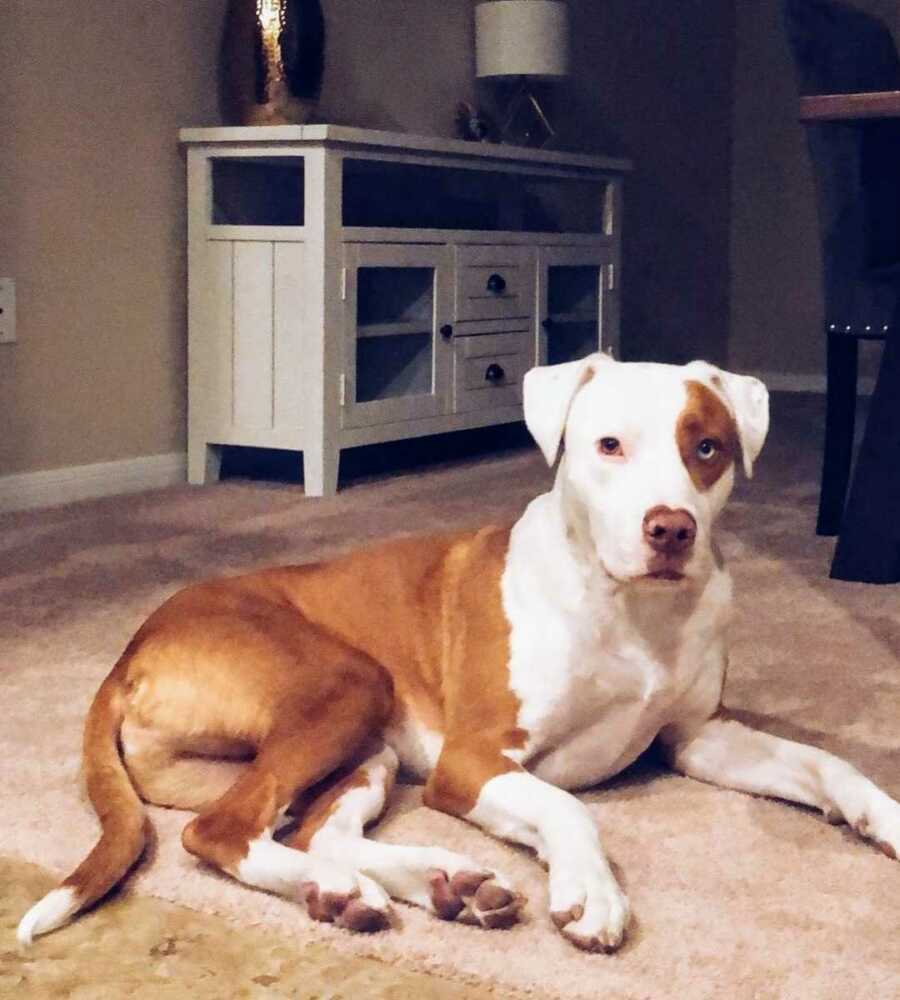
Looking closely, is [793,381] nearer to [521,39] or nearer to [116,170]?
[521,39]

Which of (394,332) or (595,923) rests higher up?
(394,332)

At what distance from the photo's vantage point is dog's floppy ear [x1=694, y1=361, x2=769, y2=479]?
153cm

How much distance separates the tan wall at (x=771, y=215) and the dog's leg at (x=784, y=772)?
16.4ft

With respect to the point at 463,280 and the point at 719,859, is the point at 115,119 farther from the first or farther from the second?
the point at 719,859

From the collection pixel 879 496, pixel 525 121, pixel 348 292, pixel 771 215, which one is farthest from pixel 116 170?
pixel 771 215

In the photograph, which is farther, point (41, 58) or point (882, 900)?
point (41, 58)

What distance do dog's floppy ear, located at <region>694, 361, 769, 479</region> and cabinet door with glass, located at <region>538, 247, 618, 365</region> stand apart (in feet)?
10.2

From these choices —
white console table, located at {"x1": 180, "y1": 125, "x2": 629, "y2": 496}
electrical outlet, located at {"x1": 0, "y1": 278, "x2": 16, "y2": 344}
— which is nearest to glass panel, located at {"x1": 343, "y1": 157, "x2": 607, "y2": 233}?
white console table, located at {"x1": 180, "y1": 125, "x2": 629, "y2": 496}

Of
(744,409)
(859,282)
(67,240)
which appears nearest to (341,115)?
(67,240)

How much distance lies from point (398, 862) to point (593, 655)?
0.32 m

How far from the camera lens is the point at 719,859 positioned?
143cm

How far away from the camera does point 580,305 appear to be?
192 inches

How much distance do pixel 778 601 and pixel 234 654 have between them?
1.30 metres

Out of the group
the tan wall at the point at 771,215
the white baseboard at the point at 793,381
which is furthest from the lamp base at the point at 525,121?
the white baseboard at the point at 793,381
